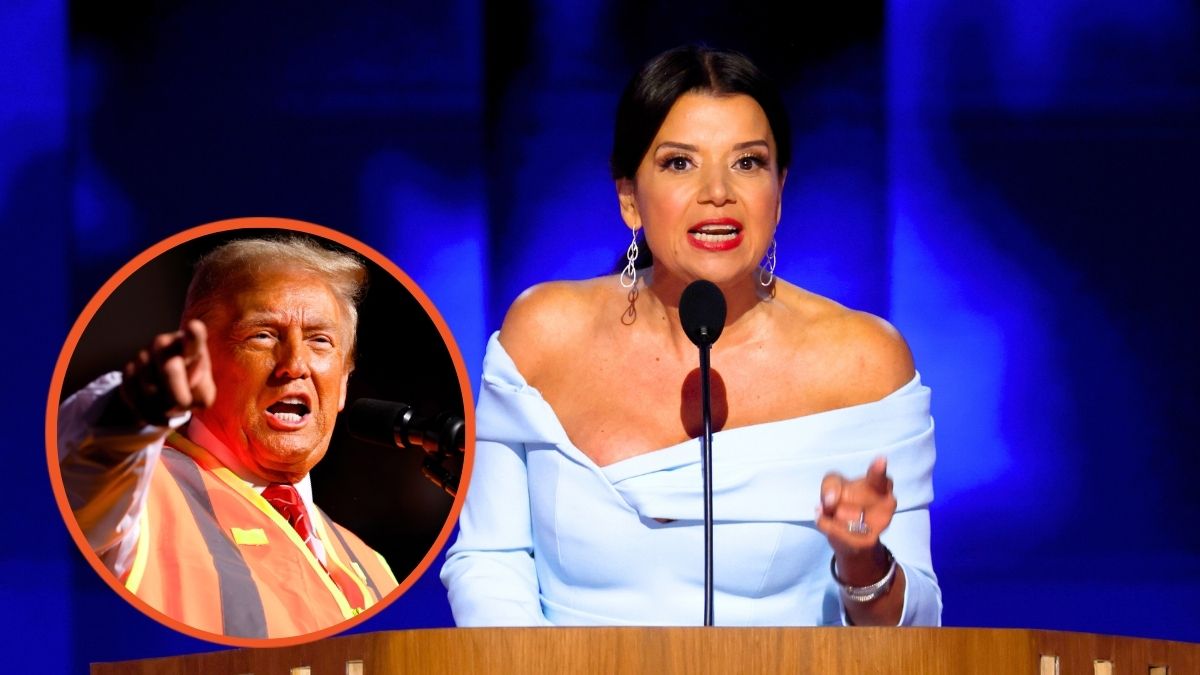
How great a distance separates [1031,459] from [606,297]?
1.05m

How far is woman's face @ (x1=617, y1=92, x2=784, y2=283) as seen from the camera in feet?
11.6

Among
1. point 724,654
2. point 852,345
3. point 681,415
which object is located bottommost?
point 724,654

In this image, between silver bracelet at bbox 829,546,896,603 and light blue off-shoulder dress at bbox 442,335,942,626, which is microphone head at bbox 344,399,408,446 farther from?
silver bracelet at bbox 829,546,896,603

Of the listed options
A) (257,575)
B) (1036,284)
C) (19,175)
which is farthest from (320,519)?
(1036,284)

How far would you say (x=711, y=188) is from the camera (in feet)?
11.6

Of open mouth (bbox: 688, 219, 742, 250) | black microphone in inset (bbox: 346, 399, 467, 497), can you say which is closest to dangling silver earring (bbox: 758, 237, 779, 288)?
open mouth (bbox: 688, 219, 742, 250)

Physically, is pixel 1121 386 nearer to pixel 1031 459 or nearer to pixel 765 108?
pixel 1031 459

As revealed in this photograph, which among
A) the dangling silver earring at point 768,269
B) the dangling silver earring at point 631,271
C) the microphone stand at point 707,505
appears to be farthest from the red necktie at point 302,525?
the dangling silver earring at point 768,269

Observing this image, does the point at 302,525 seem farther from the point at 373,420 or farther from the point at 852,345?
the point at 852,345

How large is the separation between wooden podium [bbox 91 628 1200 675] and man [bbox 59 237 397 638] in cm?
89

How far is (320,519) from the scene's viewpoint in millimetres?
3398

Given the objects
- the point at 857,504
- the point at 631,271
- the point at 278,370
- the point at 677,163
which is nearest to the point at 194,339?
the point at 278,370

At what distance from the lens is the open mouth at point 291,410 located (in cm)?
333

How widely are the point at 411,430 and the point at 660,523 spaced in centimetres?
56
